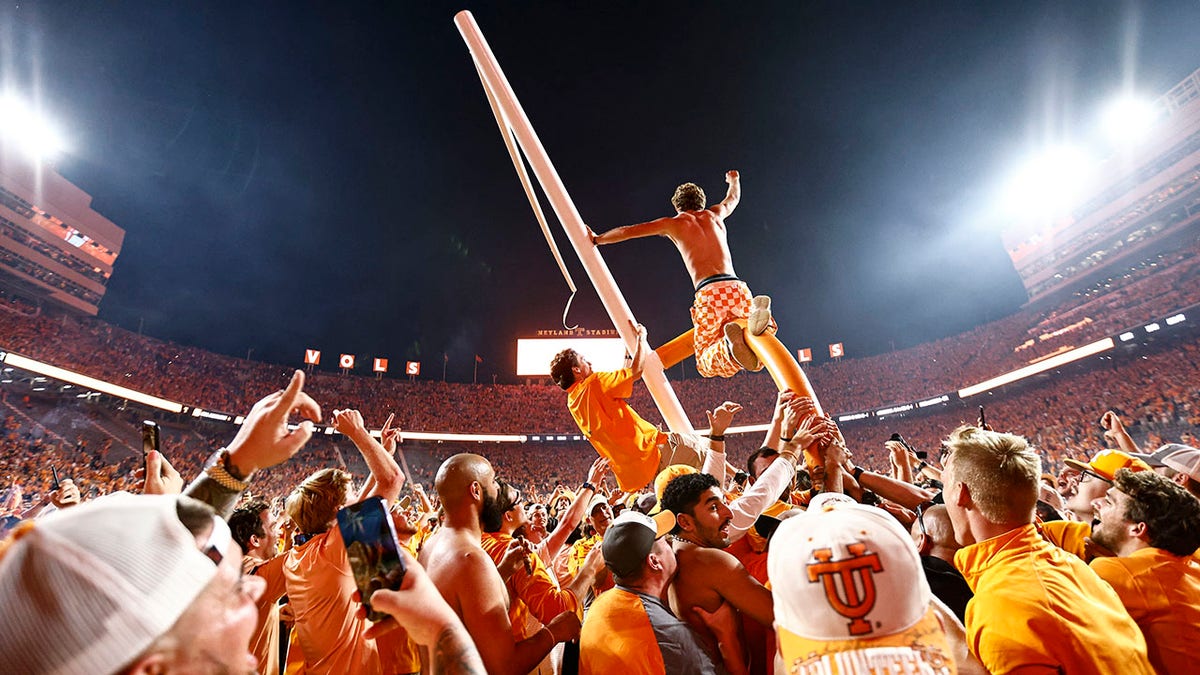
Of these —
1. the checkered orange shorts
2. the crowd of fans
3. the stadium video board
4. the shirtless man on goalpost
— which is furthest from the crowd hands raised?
the crowd of fans

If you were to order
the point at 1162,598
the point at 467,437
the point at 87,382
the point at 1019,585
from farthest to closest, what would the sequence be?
the point at 467,437
the point at 87,382
the point at 1162,598
the point at 1019,585

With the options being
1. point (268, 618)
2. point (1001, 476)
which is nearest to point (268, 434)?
point (268, 618)

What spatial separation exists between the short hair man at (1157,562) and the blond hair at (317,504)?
12.7 feet

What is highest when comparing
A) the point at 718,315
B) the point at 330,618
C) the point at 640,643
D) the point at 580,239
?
the point at 580,239

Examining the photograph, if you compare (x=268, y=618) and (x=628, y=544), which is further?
(x=268, y=618)

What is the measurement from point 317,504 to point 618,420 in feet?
7.60

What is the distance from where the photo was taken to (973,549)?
206 centimetres

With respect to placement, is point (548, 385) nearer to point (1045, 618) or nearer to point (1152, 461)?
point (1152, 461)

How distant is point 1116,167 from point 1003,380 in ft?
43.0

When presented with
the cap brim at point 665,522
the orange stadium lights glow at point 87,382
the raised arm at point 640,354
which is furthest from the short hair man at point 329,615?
the orange stadium lights glow at point 87,382

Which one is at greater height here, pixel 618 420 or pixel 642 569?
pixel 618 420

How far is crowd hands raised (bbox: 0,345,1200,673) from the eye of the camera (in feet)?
3.14

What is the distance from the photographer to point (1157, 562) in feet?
7.44

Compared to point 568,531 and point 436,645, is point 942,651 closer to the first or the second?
point 436,645
